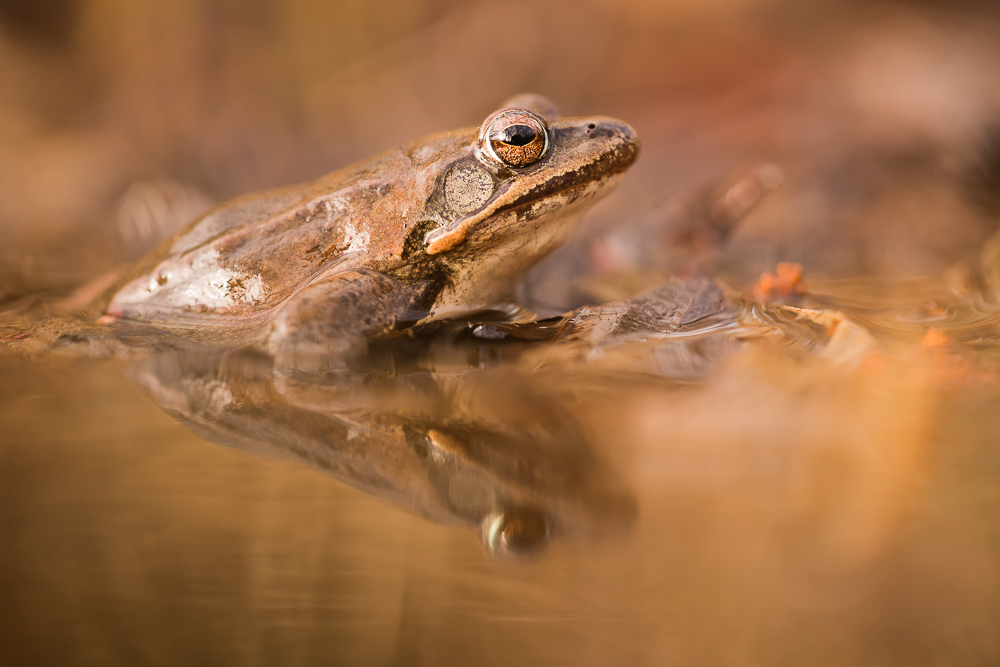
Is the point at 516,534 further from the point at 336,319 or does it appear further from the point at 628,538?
the point at 336,319

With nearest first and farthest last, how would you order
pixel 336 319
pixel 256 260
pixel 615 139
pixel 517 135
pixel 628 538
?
pixel 628 538 < pixel 336 319 < pixel 517 135 < pixel 615 139 < pixel 256 260

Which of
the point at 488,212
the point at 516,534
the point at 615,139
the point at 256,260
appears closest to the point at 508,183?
the point at 488,212

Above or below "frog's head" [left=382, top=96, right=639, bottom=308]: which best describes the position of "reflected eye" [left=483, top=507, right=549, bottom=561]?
below

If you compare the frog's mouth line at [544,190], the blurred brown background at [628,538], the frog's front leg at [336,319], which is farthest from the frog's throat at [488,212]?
the blurred brown background at [628,538]

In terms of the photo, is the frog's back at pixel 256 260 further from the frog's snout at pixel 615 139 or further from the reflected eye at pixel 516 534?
the reflected eye at pixel 516 534

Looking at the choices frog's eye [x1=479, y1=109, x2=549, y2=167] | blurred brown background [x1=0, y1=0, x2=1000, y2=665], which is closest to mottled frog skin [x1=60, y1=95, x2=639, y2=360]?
frog's eye [x1=479, y1=109, x2=549, y2=167]

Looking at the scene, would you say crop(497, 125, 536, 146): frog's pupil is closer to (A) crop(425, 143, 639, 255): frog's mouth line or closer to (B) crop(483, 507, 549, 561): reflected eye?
(A) crop(425, 143, 639, 255): frog's mouth line

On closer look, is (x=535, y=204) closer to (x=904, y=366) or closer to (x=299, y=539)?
(x=904, y=366)
